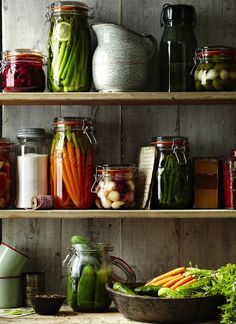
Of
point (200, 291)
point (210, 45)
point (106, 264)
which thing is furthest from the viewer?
point (210, 45)

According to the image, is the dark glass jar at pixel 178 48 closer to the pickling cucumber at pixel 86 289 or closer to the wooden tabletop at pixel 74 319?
the pickling cucumber at pixel 86 289

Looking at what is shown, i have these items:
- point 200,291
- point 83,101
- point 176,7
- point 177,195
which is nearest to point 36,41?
point 83,101

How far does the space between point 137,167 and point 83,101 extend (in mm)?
304

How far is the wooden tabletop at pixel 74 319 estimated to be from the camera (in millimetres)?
2545

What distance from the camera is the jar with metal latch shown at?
8.72 feet

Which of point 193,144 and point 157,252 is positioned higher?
point 193,144

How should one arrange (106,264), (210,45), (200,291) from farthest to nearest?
(210,45) → (106,264) → (200,291)

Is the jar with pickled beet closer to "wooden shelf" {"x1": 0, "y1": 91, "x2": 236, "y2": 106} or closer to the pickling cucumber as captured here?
"wooden shelf" {"x1": 0, "y1": 91, "x2": 236, "y2": 106}

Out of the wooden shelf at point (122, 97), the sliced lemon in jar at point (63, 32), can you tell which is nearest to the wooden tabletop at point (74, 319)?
the wooden shelf at point (122, 97)

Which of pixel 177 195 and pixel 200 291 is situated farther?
pixel 177 195

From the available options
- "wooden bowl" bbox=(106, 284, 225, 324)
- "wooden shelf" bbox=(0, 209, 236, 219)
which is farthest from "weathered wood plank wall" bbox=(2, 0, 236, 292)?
"wooden bowl" bbox=(106, 284, 225, 324)

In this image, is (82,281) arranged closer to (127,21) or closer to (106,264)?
(106,264)

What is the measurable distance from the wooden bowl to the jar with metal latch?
0.53ft

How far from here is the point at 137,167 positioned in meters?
2.86
